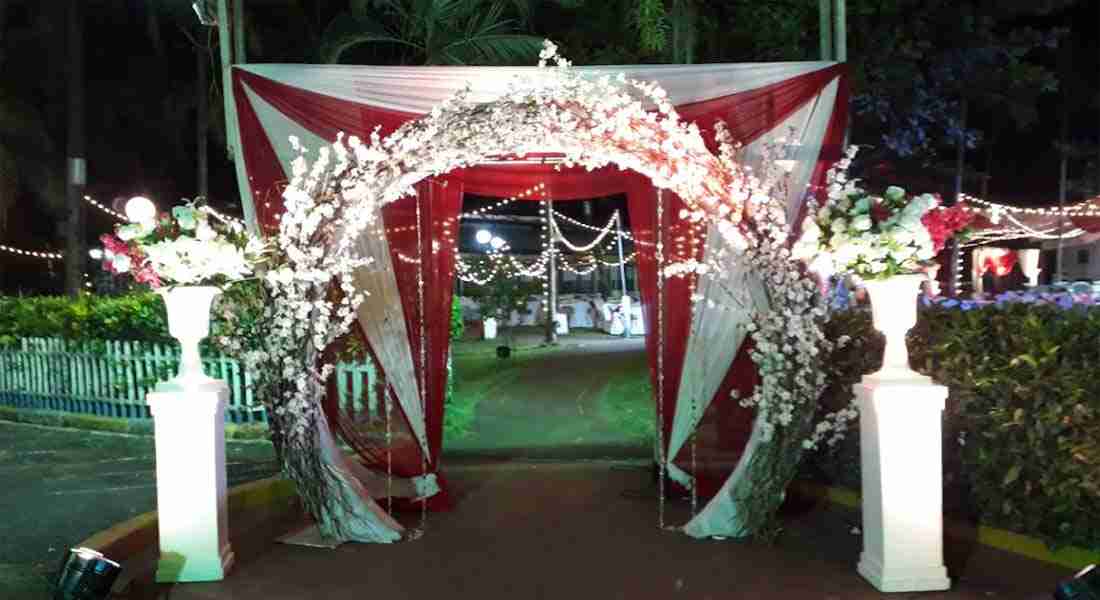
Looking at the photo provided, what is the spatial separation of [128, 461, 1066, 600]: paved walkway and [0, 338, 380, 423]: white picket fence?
14.6 ft

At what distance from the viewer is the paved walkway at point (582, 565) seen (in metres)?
4.98

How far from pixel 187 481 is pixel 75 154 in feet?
37.3

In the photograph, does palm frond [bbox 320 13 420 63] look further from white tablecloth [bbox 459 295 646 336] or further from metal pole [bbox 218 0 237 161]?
white tablecloth [bbox 459 295 646 336]

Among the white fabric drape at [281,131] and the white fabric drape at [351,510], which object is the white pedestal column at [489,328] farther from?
the white fabric drape at [351,510]

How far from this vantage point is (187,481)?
16.8ft

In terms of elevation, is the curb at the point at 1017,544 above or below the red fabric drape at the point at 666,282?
below

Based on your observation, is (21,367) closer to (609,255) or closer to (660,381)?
(660,381)

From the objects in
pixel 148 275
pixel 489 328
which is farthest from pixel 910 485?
pixel 489 328

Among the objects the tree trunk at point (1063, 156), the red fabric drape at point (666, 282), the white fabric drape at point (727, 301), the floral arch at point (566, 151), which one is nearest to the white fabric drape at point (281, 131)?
the floral arch at point (566, 151)

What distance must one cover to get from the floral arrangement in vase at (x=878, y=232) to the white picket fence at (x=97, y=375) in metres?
6.58

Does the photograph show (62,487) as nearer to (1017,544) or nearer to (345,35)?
(345,35)

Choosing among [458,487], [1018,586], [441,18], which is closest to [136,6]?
[441,18]

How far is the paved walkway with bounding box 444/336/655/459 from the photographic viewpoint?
30.5ft

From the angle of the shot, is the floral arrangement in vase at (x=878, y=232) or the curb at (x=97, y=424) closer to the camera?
the floral arrangement in vase at (x=878, y=232)
